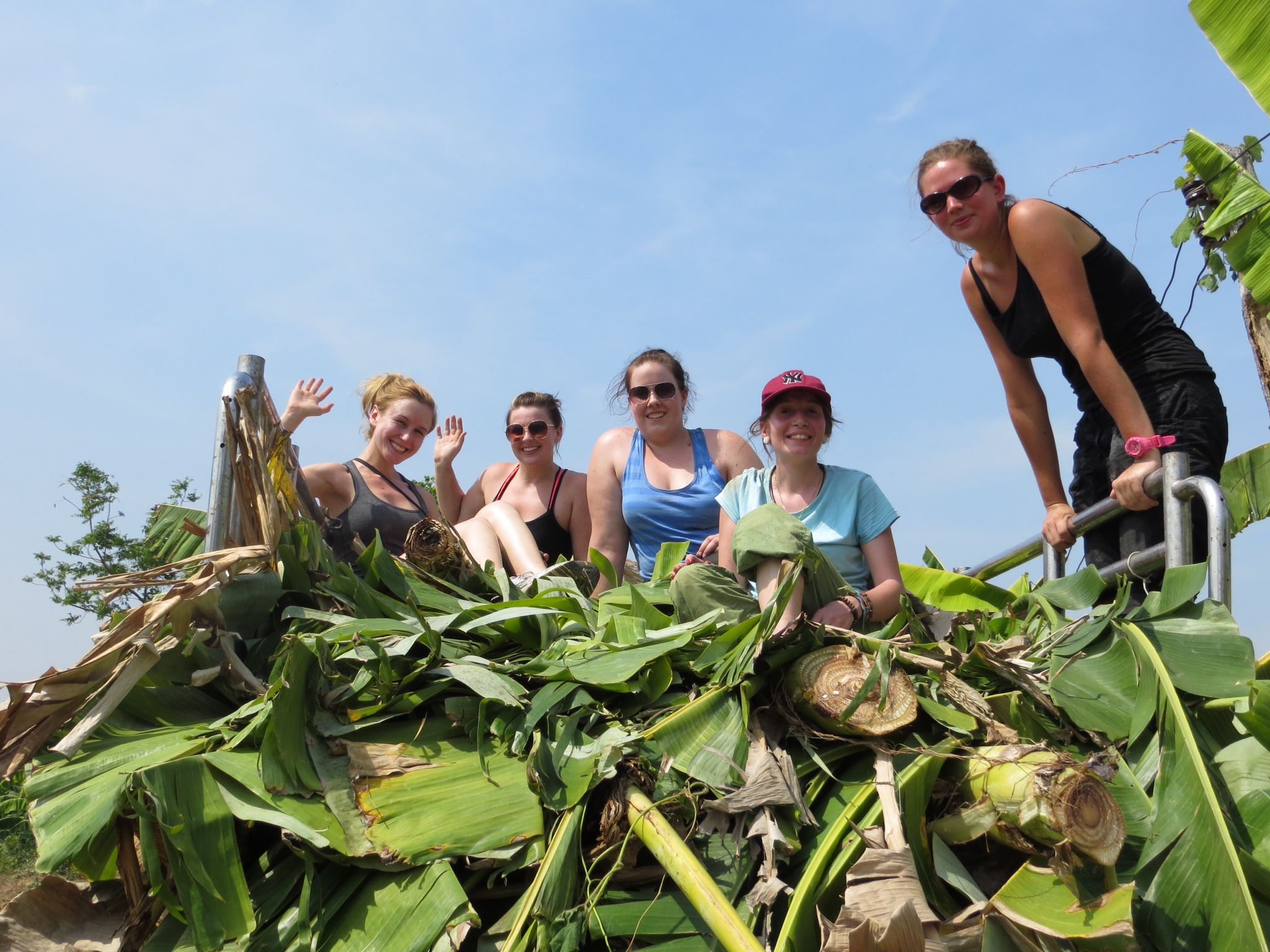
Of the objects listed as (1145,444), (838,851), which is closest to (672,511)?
(1145,444)

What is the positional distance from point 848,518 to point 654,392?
124 centimetres

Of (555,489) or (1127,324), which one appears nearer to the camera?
(1127,324)

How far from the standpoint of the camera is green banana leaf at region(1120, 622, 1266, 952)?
1.65 meters

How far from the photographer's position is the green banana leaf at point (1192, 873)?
165 centimetres

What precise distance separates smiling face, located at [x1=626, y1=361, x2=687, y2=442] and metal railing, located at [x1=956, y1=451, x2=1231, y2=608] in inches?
65.4

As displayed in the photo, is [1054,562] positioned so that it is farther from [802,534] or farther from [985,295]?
[802,534]

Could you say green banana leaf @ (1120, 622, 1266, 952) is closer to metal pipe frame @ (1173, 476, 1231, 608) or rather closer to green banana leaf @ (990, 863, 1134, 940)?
green banana leaf @ (990, 863, 1134, 940)

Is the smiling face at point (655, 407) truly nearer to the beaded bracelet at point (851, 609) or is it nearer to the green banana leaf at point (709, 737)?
the beaded bracelet at point (851, 609)

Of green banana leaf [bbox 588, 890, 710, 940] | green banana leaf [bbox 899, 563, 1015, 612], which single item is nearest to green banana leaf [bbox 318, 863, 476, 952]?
green banana leaf [bbox 588, 890, 710, 940]

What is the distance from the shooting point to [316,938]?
1725 mm

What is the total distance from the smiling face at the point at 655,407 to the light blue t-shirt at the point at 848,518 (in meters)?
0.91

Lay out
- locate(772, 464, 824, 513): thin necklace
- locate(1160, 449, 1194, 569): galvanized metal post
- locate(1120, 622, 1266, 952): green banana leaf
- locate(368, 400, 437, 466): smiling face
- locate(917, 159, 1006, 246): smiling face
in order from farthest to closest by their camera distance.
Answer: locate(368, 400, 437, 466): smiling face
locate(772, 464, 824, 513): thin necklace
locate(917, 159, 1006, 246): smiling face
locate(1160, 449, 1194, 569): galvanized metal post
locate(1120, 622, 1266, 952): green banana leaf

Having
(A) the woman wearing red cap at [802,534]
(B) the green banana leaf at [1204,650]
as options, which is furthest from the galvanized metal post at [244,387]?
(B) the green banana leaf at [1204,650]

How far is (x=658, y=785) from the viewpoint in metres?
1.86
